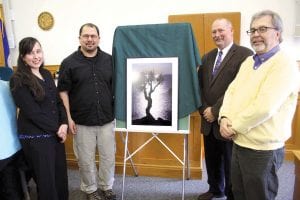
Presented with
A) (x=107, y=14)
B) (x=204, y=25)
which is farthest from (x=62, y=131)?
(x=107, y=14)

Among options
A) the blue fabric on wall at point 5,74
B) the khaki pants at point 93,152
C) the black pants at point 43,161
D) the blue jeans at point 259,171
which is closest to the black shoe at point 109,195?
the khaki pants at point 93,152

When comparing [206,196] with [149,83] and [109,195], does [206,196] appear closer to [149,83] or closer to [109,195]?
[109,195]

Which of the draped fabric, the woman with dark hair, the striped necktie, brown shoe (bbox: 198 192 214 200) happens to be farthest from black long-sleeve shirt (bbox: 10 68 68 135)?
brown shoe (bbox: 198 192 214 200)

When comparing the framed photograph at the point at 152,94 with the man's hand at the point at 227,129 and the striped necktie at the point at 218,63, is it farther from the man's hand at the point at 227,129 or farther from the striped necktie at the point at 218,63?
the man's hand at the point at 227,129

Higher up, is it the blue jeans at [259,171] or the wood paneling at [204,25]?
the wood paneling at [204,25]

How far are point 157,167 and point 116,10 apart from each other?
8.82 feet

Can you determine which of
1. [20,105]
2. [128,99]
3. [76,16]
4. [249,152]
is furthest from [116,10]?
[249,152]

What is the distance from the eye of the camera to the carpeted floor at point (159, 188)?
262 cm

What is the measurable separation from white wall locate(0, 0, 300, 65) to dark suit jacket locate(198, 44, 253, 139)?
1993 millimetres

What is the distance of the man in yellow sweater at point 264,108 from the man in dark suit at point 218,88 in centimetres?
52

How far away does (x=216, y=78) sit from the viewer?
219cm

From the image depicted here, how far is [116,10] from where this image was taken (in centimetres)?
445

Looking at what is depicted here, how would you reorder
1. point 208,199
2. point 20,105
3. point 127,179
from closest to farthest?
point 20,105
point 208,199
point 127,179

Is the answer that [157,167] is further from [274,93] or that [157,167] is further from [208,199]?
[274,93]
